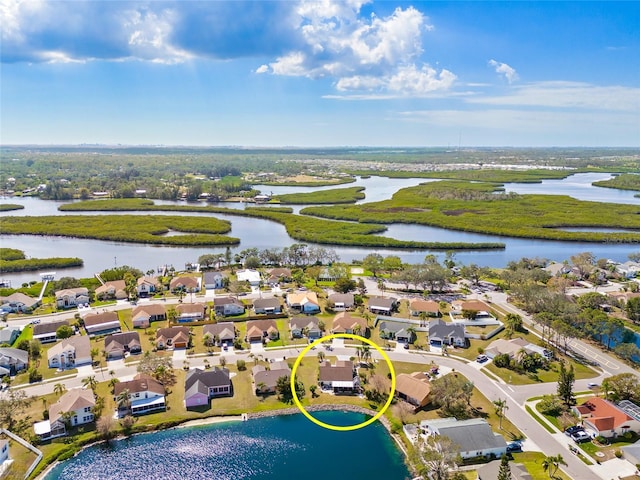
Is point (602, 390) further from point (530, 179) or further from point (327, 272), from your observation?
point (530, 179)

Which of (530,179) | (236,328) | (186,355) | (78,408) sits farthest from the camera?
(530,179)

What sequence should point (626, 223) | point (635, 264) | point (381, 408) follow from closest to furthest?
point (381, 408) < point (635, 264) < point (626, 223)

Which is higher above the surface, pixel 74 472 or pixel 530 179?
pixel 530 179

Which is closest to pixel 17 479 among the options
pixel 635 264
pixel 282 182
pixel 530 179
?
pixel 635 264

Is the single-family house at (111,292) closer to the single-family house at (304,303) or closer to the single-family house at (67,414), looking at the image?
the single-family house at (304,303)

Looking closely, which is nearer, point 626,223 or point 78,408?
point 78,408

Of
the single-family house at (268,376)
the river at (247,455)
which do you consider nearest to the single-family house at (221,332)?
the single-family house at (268,376)

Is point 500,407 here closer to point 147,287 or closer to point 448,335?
point 448,335
